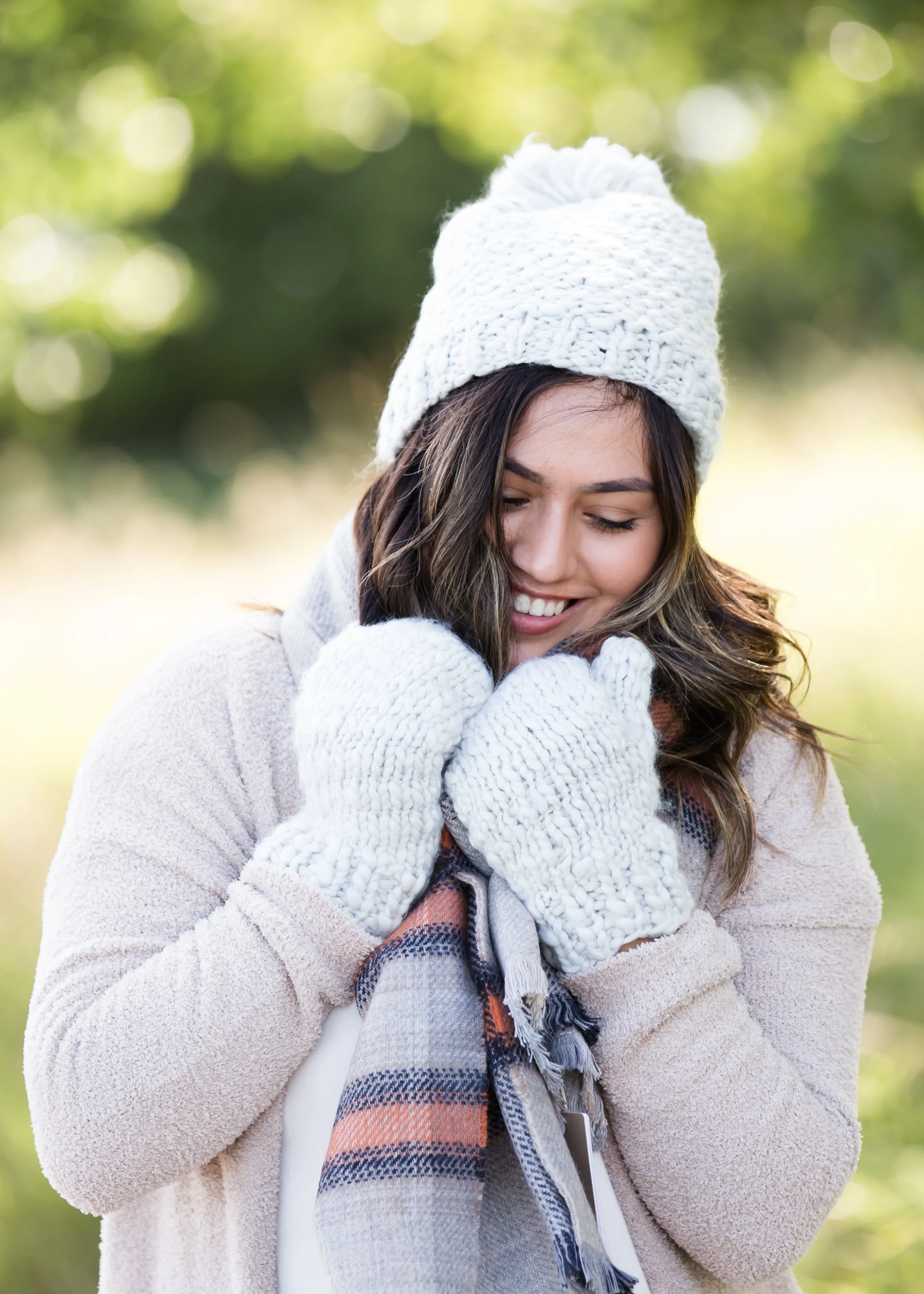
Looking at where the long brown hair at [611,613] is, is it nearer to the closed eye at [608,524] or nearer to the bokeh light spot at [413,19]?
the closed eye at [608,524]

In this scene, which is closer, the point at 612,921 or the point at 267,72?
the point at 612,921

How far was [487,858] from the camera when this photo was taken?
1.51m

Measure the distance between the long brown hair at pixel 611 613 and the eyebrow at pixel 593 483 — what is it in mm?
25

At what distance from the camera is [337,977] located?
4.75 feet

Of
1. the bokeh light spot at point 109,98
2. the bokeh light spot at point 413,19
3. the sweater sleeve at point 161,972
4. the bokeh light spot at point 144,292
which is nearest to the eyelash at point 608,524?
the sweater sleeve at point 161,972

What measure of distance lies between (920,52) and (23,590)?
5081 mm

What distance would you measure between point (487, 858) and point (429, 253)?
429 centimetres

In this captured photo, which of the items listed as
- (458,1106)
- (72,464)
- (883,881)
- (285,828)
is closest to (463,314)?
(285,828)

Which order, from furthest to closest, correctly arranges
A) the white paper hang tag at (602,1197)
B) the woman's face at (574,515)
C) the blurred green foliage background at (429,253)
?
the blurred green foliage background at (429,253)
the woman's face at (574,515)
the white paper hang tag at (602,1197)

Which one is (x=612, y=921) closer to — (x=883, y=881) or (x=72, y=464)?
(x=883, y=881)

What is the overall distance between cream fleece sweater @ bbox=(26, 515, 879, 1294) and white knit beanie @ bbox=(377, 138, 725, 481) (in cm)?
56

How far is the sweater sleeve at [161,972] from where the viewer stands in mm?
1369

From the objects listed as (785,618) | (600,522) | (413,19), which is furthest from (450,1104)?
(413,19)

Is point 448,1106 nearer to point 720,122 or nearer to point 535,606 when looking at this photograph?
point 535,606
